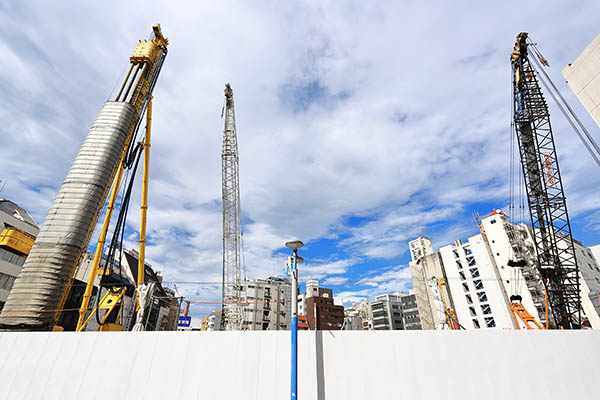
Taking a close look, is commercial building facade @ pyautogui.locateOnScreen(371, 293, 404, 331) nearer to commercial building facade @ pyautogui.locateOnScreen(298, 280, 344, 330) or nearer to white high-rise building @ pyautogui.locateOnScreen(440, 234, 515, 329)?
commercial building facade @ pyautogui.locateOnScreen(298, 280, 344, 330)

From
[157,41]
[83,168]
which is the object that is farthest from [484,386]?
[157,41]

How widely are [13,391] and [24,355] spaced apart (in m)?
1.01

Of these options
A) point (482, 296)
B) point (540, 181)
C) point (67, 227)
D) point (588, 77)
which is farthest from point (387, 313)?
point (67, 227)

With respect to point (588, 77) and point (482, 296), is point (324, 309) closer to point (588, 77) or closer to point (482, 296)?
point (482, 296)

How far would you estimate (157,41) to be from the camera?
2591 centimetres

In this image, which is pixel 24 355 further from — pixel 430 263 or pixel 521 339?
pixel 430 263

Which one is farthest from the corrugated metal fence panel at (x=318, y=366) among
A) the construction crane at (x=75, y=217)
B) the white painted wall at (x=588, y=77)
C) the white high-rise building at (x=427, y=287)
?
the white high-rise building at (x=427, y=287)

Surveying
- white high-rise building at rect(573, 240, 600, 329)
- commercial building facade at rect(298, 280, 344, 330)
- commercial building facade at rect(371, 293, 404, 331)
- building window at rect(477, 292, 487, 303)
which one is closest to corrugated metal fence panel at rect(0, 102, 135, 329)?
white high-rise building at rect(573, 240, 600, 329)

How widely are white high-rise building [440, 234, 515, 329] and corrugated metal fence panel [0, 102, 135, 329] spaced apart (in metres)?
58.1

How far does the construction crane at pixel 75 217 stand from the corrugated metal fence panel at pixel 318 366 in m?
7.82

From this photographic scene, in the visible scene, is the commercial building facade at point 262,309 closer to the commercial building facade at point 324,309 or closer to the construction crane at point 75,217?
the commercial building facade at point 324,309

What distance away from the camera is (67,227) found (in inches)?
631

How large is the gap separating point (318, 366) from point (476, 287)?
2342 inches

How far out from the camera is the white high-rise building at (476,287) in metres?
48.4
